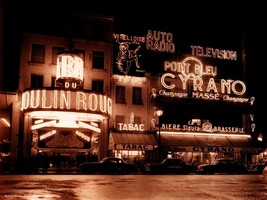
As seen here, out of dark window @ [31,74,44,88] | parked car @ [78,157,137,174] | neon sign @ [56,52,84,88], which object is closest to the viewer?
parked car @ [78,157,137,174]

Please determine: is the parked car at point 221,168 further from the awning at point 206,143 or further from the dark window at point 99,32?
the dark window at point 99,32

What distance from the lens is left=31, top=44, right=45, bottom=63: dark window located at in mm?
38062

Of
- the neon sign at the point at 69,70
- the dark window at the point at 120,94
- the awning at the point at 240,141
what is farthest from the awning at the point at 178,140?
the neon sign at the point at 69,70

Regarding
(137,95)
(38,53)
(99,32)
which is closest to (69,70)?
(38,53)

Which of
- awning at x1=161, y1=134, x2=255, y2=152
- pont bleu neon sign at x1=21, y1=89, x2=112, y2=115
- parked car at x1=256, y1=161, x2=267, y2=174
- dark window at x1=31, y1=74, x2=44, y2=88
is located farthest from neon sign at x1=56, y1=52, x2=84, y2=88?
parked car at x1=256, y1=161, x2=267, y2=174

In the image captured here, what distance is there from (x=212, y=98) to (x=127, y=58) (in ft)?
33.4

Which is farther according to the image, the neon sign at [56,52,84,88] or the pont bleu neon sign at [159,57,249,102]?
the pont bleu neon sign at [159,57,249,102]

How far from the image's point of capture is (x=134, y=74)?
135 feet

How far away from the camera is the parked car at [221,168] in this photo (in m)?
33.5

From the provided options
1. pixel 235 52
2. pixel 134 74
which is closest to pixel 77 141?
pixel 134 74

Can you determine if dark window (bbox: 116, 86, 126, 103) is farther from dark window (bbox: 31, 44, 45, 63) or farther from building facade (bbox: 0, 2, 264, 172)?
dark window (bbox: 31, 44, 45, 63)

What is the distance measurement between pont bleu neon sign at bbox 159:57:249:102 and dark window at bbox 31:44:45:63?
12009 mm

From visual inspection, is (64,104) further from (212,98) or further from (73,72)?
(212,98)

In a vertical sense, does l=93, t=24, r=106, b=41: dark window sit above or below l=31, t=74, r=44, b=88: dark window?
above
